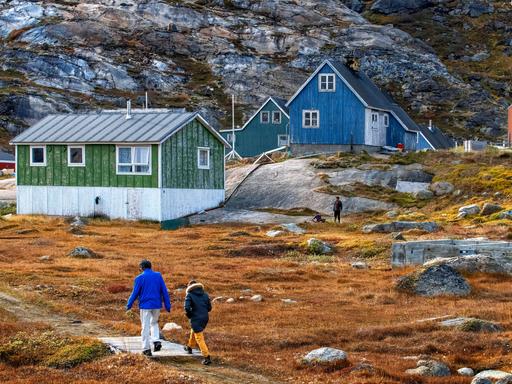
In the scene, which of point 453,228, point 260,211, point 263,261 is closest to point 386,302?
point 263,261

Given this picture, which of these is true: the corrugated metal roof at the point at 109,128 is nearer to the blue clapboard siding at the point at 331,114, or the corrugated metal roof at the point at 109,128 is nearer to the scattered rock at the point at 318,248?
the scattered rock at the point at 318,248

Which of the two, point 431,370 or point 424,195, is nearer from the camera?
point 431,370

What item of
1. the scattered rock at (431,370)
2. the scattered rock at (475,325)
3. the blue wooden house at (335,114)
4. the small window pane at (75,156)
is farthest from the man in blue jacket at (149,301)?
the blue wooden house at (335,114)

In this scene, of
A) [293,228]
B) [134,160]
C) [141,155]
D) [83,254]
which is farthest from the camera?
[134,160]

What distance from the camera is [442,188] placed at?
5500cm

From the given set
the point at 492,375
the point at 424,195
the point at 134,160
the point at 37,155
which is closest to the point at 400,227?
Answer: the point at 424,195

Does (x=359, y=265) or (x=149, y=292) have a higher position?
(x=149, y=292)

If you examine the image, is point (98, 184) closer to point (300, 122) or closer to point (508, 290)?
point (300, 122)

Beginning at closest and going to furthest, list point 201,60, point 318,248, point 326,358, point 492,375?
point 492,375
point 326,358
point 318,248
point 201,60

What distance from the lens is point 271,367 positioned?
53.7ft

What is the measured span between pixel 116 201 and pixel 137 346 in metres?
34.8

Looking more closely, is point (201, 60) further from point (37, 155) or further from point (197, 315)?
point (197, 315)

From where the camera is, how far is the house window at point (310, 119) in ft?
228

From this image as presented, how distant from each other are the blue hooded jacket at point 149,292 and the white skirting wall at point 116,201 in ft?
108
